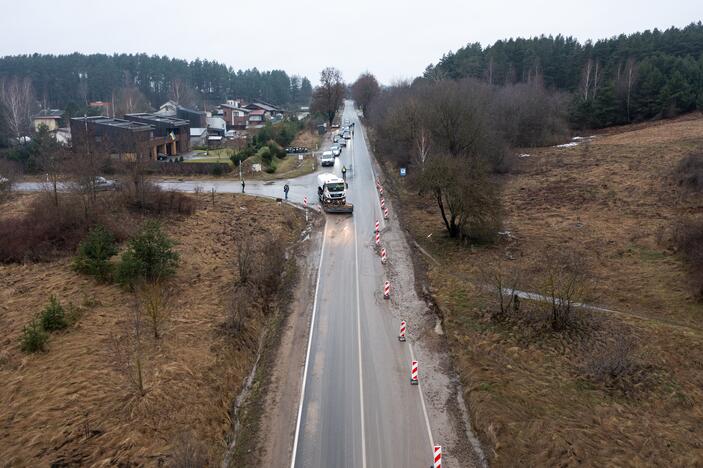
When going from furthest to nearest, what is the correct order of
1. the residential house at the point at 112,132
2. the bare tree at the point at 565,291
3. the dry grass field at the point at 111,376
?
the residential house at the point at 112,132
the bare tree at the point at 565,291
the dry grass field at the point at 111,376

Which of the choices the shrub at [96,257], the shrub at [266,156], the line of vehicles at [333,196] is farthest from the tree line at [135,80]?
the shrub at [96,257]

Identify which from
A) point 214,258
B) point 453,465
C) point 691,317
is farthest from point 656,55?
point 453,465

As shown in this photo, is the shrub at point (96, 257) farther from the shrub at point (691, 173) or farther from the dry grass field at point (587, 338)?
the shrub at point (691, 173)

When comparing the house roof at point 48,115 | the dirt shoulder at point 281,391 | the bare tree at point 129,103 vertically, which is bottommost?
the dirt shoulder at point 281,391

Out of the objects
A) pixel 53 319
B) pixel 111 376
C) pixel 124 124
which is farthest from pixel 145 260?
pixel 124 124

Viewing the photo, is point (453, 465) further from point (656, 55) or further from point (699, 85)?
point (656, 55)

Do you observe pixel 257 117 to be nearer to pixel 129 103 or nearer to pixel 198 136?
pixel 129 103

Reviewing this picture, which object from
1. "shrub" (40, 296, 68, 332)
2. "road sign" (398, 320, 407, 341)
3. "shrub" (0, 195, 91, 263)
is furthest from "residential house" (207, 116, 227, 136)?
"road sign" (398, 320, 407, 341)
